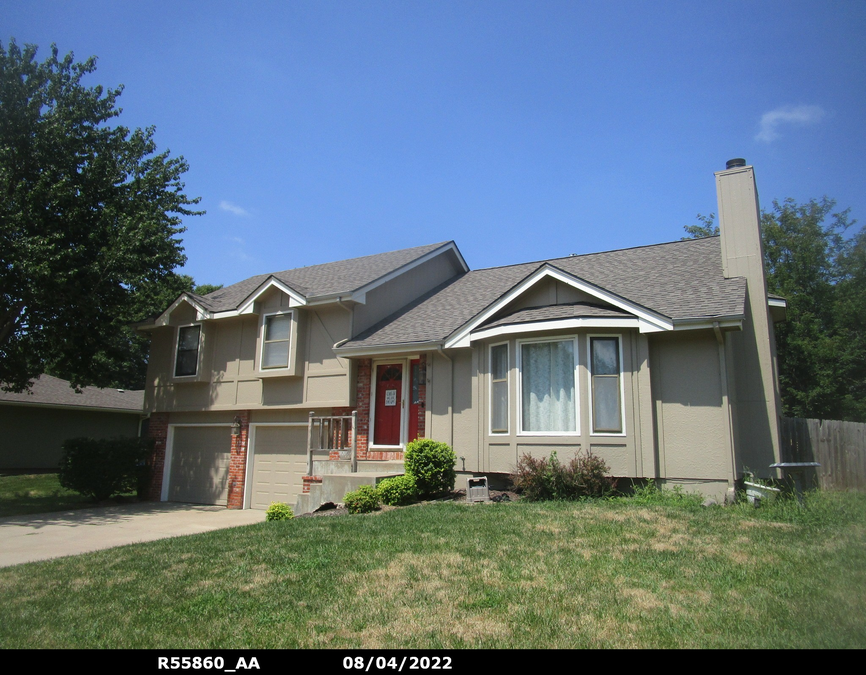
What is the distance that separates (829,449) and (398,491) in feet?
28.8

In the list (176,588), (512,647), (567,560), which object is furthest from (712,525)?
(176,588)

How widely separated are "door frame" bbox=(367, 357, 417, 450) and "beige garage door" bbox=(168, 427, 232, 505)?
5233 millimetres

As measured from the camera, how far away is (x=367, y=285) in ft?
51.4

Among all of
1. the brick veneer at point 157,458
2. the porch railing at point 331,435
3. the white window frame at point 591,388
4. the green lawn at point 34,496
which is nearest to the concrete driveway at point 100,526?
the green lawn at point 34,496

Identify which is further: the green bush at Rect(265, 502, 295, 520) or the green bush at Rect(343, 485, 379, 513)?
the green bush at Rect(265, 502, 295, 520)

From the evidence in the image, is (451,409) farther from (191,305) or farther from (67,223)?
(67,223)

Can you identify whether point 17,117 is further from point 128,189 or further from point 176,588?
point 176,588

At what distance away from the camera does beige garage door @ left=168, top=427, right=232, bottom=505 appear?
57.6 ft

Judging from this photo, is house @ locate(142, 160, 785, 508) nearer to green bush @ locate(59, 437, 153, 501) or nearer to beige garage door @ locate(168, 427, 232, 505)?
beige garage door @ locate(168, 427, 232, 505)

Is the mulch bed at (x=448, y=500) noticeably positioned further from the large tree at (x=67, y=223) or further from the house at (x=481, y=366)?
the large tree at (x=67, y=223)

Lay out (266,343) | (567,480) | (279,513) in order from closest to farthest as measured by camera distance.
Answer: (567,480)
(279,513)
(266,343)

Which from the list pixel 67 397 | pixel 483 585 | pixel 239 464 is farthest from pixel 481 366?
pixel 67 397

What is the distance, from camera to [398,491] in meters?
11.4

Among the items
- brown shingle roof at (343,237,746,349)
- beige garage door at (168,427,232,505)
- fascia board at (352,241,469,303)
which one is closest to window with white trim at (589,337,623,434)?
brown shingle roof at (343,237,746,349)
